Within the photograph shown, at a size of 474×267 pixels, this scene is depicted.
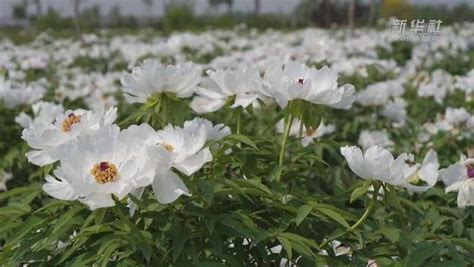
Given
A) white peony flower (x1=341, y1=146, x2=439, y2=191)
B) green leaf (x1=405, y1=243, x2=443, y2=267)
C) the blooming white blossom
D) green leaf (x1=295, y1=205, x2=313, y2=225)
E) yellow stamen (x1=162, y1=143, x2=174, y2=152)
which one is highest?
yellow stamen (x1=162, y1=143, x2=174, y2=152)

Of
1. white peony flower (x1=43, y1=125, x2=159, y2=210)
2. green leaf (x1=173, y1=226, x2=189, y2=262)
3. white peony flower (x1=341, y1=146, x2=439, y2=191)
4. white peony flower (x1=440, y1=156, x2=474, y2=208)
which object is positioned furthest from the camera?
white peony flower (x1=440, y1=156, x2=474, y2=208)

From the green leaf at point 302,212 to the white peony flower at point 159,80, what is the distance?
0.48m

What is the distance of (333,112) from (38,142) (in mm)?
2357

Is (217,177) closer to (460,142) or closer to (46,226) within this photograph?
(46,226)

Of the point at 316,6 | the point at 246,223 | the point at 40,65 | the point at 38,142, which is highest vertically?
the point at 38,142

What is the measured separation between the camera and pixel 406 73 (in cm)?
516

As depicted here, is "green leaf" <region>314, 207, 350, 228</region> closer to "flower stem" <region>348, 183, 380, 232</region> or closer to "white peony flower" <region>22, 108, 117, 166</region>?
"flower stem" <region>348, 183, 380, 232</region>

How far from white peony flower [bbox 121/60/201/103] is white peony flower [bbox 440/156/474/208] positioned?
28.5 inches

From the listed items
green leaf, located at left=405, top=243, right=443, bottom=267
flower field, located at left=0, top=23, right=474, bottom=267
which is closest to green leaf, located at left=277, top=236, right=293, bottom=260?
flower field, located at left=0, top=23, right=474, bottom=267

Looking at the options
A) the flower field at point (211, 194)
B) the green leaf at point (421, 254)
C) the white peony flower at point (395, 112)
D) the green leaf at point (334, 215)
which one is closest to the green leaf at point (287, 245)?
the flower field at point (211, 194)

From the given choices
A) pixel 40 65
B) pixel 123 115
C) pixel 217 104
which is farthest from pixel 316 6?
pixel 217 104

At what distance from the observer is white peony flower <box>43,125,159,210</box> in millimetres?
1267

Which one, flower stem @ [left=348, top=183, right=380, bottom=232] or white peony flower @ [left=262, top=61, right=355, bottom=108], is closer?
flower stem @ [left=348, top=183, right=380, bottom=232]

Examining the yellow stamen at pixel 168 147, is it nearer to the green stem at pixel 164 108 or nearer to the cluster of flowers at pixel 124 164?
the cluster of flowers at pixel 124 164
